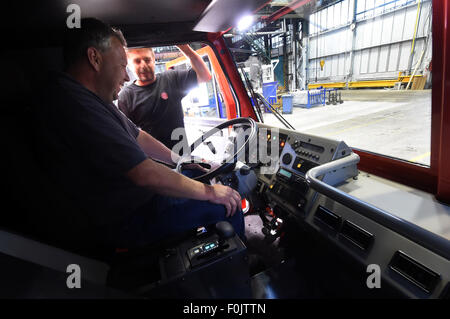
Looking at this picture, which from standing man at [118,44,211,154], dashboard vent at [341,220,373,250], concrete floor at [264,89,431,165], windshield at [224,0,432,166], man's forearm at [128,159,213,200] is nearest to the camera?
man's forearm at [128,159,213,200]

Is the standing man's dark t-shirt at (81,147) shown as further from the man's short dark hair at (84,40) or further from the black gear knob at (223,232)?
the black gear knob at (223,232)

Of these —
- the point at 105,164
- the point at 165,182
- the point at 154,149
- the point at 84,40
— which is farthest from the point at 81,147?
the point at 154,149

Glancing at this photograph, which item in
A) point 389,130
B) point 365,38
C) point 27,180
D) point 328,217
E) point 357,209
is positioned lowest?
point 389,130

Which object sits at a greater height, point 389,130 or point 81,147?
point 81,147

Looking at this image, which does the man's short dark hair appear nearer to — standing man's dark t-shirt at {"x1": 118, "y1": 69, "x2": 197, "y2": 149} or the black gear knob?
the black gear knob

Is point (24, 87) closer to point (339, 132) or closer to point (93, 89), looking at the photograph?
point (93, 89)

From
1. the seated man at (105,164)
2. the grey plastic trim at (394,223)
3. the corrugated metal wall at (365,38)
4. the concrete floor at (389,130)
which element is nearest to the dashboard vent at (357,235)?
the grey plastic trim at (394,223)

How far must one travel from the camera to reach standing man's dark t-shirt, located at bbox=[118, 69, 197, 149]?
2318 mm

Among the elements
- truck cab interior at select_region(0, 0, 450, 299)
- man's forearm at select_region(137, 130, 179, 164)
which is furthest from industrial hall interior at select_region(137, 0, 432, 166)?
man's forearm at select_region(137, 130, 179, 164)

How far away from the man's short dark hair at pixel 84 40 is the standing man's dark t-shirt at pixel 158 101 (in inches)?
50.0

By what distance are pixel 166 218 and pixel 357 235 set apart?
3.22ft

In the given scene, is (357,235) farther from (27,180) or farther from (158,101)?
(158,101)

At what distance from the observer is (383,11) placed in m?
9.46

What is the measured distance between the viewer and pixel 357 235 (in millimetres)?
1093
